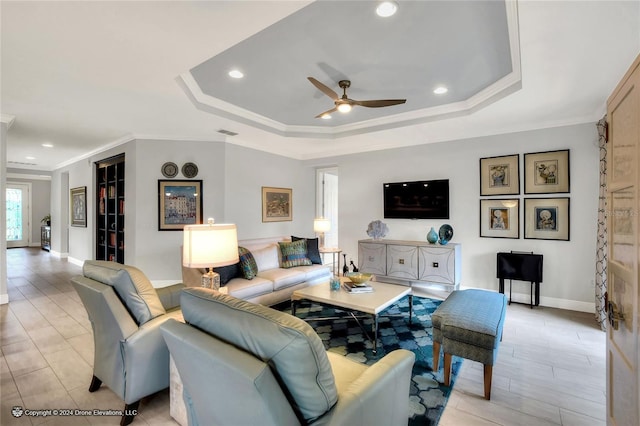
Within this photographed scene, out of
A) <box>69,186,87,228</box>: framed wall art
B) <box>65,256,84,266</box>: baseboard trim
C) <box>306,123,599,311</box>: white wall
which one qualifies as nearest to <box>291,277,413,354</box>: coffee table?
<box>306,123,599,311</box>: white wall

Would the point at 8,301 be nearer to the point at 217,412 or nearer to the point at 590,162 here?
the point at 217,412

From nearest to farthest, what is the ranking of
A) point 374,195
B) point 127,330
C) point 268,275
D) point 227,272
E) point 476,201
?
1. point 127,330
2. point 227,272
3. point 268,275
4. point 476,201
5. point 374,195

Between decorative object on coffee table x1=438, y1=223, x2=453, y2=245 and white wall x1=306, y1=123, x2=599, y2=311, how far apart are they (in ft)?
0.77

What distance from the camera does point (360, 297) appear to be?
9.87ft

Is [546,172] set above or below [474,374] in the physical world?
above

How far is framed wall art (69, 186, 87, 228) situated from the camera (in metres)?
6.98

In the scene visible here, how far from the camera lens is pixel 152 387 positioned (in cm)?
191

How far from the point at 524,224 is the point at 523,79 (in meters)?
2.28

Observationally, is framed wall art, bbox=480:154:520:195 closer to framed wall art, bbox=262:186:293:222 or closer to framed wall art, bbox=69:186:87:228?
framed wall art, bbox=262:186:293:222

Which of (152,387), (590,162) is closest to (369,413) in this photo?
(152,387)

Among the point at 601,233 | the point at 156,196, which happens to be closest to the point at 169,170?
the point at 156,196

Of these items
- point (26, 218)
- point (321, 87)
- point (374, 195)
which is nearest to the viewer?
point (321, 87)

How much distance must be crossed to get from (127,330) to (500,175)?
16.1 feet

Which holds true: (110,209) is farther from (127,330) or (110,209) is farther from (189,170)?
(127,330)
